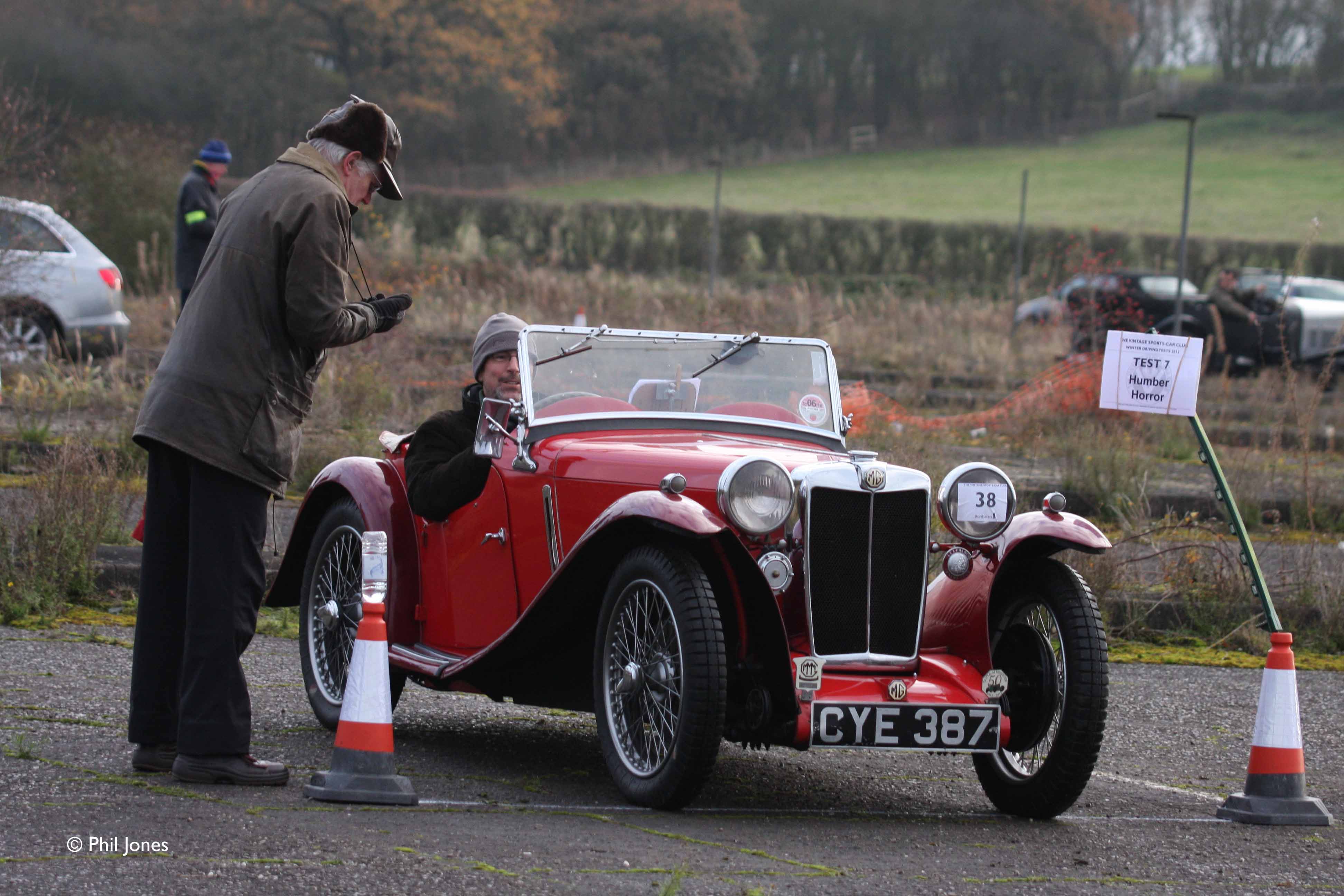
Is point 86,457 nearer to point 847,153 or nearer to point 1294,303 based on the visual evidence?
point 1294,303

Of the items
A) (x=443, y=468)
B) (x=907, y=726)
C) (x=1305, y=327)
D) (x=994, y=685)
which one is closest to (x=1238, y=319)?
(x=1305, y=327)

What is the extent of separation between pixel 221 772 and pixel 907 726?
6.84 ft

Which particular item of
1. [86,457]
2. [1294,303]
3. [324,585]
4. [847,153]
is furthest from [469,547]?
[847,153]

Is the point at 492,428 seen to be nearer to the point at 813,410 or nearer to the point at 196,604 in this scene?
the point at 196,604

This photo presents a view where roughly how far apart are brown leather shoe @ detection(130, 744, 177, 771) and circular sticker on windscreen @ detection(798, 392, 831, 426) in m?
2.60

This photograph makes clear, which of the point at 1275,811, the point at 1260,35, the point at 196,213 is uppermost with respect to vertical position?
the point at 1260,35

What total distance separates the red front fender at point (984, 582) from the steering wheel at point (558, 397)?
1470mm

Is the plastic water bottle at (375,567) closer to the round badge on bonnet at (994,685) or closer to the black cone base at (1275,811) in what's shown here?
the round badge on bonnet at (994,685)

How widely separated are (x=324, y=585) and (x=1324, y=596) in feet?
18.6

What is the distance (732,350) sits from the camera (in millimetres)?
5914

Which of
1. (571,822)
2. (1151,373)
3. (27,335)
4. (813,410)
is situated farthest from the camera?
(27,335)

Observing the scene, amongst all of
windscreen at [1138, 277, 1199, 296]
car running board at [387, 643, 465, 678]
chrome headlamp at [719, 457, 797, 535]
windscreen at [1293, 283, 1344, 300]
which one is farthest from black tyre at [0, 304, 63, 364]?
windscreen at [1293, 283, 1344, 300]

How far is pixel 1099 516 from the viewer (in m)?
11.0

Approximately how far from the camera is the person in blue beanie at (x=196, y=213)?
12711 millimetres
